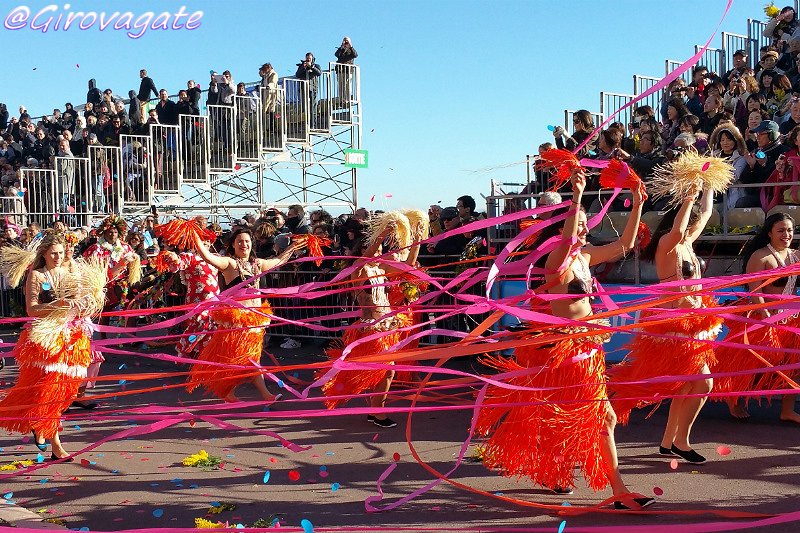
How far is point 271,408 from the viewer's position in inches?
369

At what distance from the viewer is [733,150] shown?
9898 millimetres

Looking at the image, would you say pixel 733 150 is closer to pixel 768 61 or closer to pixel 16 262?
pixel 768 61

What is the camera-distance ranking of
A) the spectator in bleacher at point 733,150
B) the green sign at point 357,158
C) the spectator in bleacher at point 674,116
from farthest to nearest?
the green sign at point 357,158, the spectator in bleacher at point 674,116, the spectator in bleacher at point 733,150

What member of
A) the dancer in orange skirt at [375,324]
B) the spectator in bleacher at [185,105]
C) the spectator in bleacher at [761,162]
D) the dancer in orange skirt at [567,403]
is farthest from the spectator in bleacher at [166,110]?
the dancer in orange skirt at [567,403]

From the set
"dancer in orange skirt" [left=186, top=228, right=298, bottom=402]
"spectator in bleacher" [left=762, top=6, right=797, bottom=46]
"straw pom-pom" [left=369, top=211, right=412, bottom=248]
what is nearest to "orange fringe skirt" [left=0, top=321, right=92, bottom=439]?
→ "dancer in orange skirt" [left=186, top=228, right=298, bottom=402]

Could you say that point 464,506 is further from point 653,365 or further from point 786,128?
point 786,128

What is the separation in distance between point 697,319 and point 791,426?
1.69 m

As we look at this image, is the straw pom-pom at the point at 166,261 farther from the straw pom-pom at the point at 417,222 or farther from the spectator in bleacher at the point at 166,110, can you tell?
the spectator in bleacher at the point at 166,110

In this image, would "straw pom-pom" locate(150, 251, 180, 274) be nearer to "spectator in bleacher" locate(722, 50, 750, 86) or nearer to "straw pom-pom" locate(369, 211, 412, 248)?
"straw pom-pom" locate(369, 211, 412, 248)

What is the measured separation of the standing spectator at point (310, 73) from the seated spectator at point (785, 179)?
1410 centimetres

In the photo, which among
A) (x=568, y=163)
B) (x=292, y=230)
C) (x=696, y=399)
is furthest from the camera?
(x=292, y=230)

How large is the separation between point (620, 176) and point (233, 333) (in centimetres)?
424

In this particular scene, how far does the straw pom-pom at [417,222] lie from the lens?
8.67 meters

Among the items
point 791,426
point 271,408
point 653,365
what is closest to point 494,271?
point 653,365
